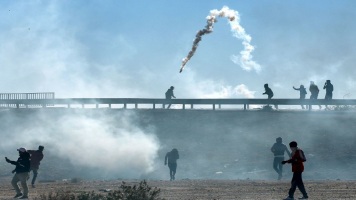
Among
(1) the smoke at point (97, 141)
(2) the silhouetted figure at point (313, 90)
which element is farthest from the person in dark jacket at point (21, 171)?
(2) the silhouetted figure at point (313, 90)

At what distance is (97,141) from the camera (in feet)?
98.5

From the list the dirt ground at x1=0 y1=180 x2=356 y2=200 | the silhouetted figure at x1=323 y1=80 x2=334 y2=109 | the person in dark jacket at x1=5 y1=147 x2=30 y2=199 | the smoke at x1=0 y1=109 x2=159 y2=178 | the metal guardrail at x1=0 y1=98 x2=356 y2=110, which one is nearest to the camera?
the dirt ground at x1=0 y1=180 x2=356 y2=200

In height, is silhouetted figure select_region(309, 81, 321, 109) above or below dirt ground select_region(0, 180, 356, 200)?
above

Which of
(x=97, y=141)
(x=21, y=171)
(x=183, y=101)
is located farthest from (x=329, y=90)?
(x=21, y=171)

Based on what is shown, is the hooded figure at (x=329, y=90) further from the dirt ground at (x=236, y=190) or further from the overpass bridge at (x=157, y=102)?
the dirt ground at (x=236, y=190)

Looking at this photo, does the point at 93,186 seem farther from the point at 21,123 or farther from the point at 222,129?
the point at 21,123

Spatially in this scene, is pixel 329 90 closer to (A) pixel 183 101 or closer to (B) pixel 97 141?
(A) pixel 183 101

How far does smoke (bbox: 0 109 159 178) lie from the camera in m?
27.5

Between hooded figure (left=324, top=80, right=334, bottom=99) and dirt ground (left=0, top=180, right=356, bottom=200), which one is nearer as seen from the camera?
dirt ground (left=0, top=180, right=356, bottom=200)

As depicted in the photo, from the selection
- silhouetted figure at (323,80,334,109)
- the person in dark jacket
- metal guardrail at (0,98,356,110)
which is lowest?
the person in dark jacket

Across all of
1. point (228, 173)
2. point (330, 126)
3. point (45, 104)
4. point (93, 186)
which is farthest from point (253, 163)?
point (45, 104)

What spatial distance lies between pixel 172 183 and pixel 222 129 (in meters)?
11.3

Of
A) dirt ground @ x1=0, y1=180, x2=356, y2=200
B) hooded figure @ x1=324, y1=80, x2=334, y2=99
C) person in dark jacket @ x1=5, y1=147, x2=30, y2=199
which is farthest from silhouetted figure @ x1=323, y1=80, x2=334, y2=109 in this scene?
person in dark jacket @ x1=5, y1=147, x2=30, y2=199

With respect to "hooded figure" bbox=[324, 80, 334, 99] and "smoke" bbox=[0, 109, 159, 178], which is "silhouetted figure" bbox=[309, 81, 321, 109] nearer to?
"hooded figure" bbox=[324, 80, 334, 99]
